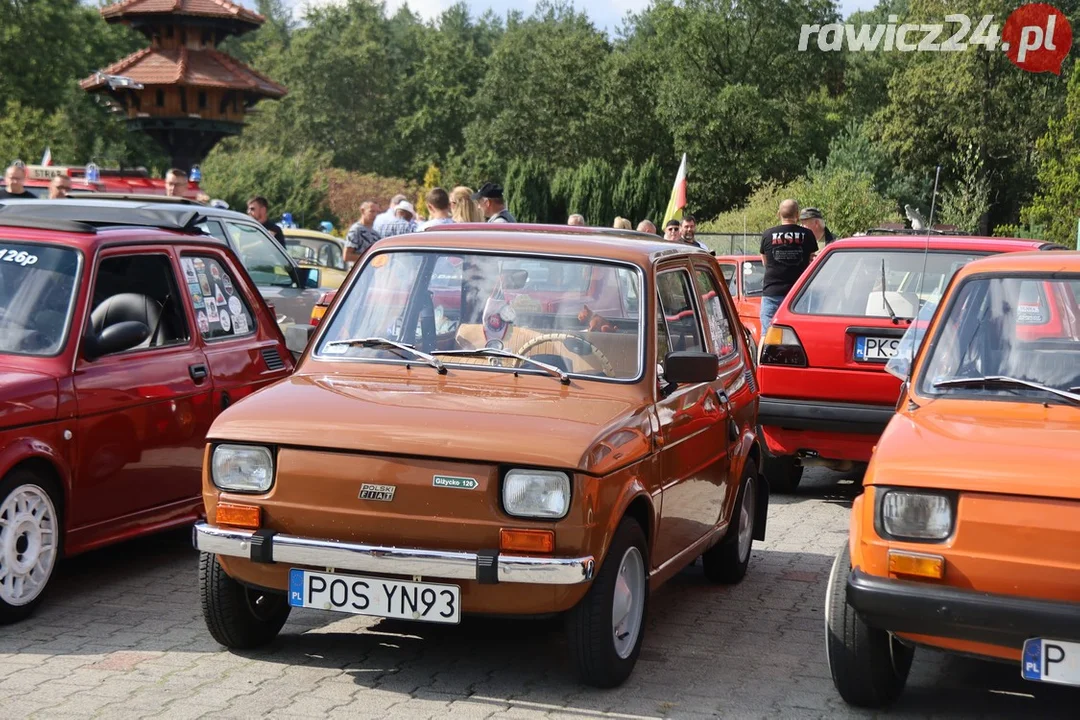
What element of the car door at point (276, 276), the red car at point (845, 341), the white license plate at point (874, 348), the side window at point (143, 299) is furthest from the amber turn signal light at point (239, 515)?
the car door at point (276, 276)

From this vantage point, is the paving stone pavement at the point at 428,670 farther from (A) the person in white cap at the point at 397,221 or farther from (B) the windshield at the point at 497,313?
(A) the person in white cap at the point at 397,221

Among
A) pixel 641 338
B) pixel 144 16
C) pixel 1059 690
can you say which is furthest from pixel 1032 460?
pixel 144 16

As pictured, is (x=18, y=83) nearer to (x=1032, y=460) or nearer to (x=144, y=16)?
(x=144, y=16)

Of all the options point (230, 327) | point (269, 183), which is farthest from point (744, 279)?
point (269, 183)

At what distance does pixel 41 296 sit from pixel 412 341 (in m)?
2.05

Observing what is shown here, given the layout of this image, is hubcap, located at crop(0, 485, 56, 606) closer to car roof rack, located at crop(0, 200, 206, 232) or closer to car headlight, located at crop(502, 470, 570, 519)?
car roof rack, located at crop(0, 200, 206, 232)

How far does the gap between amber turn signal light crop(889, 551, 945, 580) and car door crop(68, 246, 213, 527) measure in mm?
3809

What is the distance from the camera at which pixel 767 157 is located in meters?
73.0

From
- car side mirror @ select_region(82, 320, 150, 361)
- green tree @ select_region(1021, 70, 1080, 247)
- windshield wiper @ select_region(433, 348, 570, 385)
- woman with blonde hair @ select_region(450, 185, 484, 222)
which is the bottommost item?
car side mirror @ select_region(82, 320, 150, 361)

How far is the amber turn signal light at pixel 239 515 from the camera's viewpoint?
5.44m

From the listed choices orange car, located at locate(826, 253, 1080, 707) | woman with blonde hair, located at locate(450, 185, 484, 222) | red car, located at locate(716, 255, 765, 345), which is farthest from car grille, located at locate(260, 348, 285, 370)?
red car, located at locate(716, 255, 765, 345)

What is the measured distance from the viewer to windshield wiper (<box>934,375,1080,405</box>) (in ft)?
18.0

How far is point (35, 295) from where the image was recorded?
7.16 metres

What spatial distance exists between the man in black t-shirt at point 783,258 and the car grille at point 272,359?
6.78m
